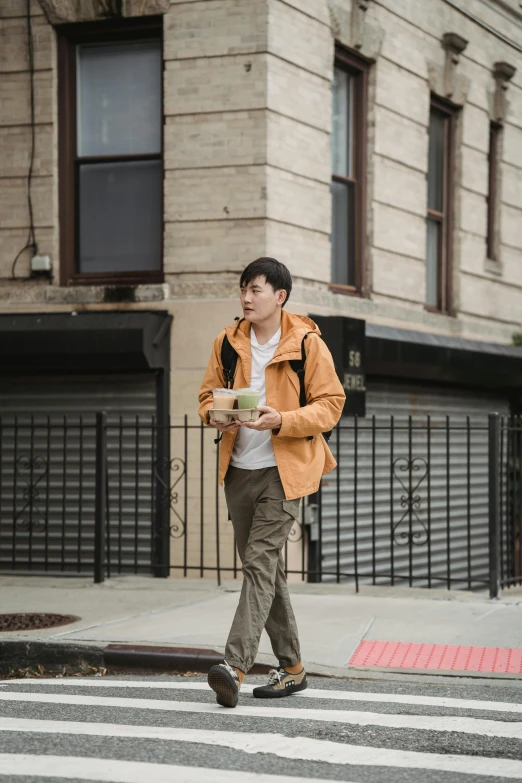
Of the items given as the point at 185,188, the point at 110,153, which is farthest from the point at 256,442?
the point at 110,153

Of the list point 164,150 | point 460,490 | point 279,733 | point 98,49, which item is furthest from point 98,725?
point 460,490

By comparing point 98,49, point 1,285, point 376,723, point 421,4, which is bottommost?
point 376,723

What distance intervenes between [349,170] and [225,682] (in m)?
8.80

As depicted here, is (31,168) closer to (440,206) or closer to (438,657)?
(440,206)

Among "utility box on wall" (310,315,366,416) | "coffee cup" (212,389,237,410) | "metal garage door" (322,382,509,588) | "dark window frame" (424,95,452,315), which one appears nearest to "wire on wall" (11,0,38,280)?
"utility box on wall" (310,315,366,416)

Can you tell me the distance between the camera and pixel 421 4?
14797 mm

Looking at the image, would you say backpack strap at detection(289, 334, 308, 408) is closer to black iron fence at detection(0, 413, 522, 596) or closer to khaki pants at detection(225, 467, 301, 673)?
khaki pants at detection(225, 467, 301, 673)

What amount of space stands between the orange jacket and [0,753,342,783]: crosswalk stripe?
1.67 metres

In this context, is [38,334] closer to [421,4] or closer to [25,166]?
[25,166]

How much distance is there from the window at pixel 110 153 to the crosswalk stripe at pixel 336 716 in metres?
6.80

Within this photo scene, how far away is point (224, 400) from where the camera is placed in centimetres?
602

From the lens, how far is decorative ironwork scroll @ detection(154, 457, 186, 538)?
1180 cm

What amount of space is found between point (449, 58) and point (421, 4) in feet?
2.89

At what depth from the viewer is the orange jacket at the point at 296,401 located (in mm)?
6148
